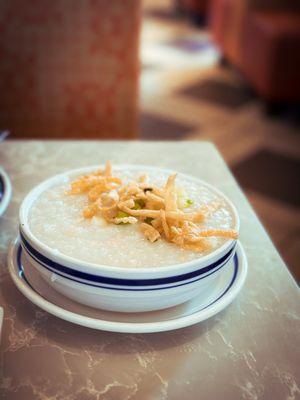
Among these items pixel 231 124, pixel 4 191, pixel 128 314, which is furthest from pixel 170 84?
pixel 128 314

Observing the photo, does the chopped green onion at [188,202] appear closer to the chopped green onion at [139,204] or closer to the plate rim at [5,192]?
the chopped green onion at [139,204]

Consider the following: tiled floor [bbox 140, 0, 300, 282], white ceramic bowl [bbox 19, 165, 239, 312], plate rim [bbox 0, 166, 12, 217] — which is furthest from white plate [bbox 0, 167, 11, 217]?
tiled floor [bbox 140, 0, 300, 282]

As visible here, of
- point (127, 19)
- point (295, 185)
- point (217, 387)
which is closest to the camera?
point (217, 387)

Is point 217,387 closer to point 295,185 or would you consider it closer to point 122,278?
point 122,278

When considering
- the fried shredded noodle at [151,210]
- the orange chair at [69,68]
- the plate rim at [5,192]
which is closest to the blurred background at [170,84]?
the orange chair at [69,68]

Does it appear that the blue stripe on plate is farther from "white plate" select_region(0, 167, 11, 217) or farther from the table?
"white plate" select_region(0, 167, 11, 217)

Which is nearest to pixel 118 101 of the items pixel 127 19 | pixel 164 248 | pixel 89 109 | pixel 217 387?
pixel 89 109

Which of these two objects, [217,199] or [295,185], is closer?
[217,199]

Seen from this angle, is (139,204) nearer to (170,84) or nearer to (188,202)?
(188,202)
